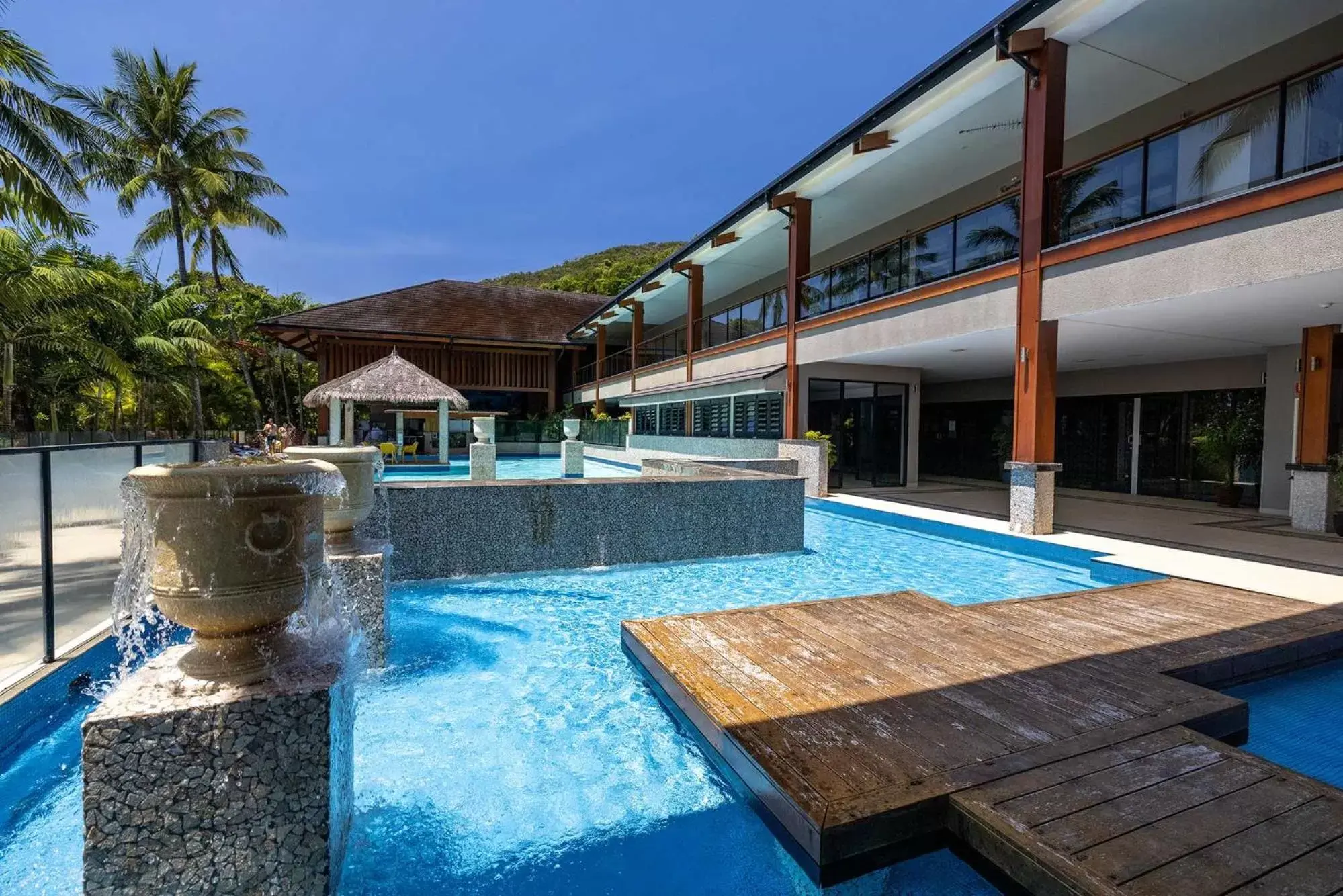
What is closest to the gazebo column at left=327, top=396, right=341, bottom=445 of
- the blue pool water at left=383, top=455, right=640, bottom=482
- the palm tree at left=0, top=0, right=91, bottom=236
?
the blue pool water at left=383, top=455, right=640, bottom=482

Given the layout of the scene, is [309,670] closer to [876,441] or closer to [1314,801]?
[1314,801]

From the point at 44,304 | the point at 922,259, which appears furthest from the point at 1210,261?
the point at 44,304

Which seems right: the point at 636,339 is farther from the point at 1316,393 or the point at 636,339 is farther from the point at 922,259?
the point at 1316,393

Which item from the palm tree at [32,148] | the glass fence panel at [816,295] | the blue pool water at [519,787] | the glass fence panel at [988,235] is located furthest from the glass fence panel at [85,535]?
the glass fence panel at [816,295]

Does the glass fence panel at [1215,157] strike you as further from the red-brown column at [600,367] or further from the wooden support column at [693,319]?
the red-brown column at [600,367]

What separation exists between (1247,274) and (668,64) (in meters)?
30.2

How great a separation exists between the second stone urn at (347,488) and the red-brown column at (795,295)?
39.1 feet

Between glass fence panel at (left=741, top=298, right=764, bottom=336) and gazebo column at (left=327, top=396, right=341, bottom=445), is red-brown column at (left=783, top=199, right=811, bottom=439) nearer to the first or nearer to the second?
glass fence panel at (left=741, top=298, right=764, bottom=336)

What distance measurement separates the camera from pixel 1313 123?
6.84 metres

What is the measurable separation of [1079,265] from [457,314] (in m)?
31.6

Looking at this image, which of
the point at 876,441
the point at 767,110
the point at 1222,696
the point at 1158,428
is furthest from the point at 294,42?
the point at 767,110

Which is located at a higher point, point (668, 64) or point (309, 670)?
point (668, 64)

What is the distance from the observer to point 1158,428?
49.1 feet

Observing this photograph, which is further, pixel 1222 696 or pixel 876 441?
pixel 876 441
